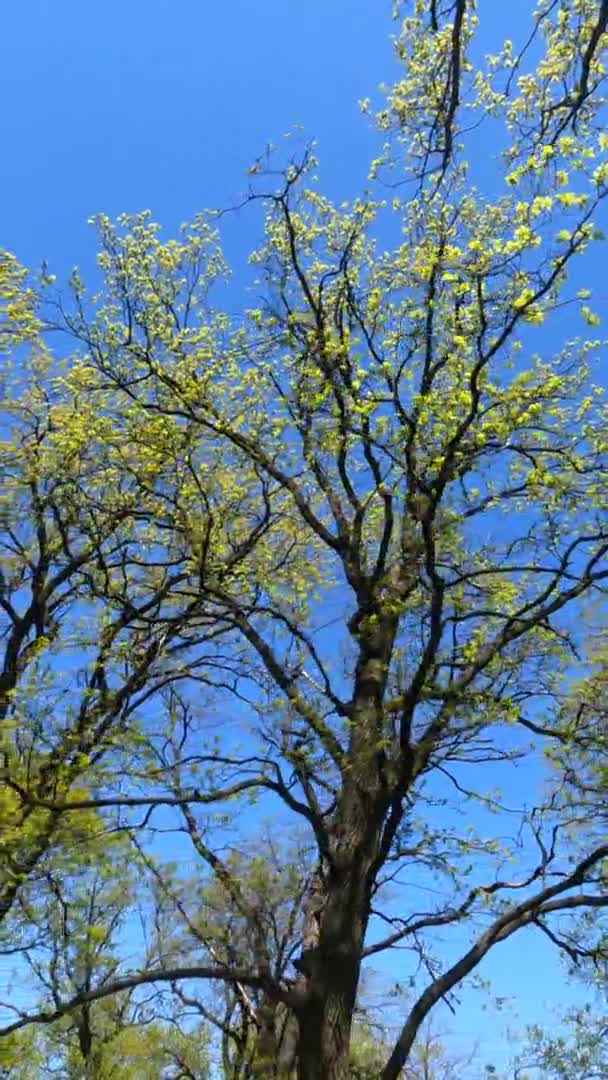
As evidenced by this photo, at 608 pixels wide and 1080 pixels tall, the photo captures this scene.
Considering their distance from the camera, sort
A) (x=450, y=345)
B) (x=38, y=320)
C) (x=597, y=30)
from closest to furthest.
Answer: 1. (x=597, y=30)
2. (x=450, y=345)
3. (x=38, y=320)

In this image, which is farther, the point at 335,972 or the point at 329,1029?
the point at 335,972

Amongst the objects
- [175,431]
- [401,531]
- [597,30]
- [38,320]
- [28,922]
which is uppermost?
[38,320]

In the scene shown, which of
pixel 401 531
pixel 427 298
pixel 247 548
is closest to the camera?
pixel 427 298

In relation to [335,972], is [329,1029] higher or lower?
lower

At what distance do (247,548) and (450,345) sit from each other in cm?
462

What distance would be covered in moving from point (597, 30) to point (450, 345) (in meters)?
3.93

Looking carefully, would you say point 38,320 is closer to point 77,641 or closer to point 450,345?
point 77,641

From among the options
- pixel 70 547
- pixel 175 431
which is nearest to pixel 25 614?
pixel 70 547

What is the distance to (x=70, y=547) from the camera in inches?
540

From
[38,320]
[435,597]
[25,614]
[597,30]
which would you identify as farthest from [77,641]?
[597,30]

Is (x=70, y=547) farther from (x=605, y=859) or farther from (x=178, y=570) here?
(x=605, y=859)

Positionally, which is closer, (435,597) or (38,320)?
(435,597)

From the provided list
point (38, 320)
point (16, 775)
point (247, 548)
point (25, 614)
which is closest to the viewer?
point (16, 775)

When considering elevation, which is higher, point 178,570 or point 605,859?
point 178,570
